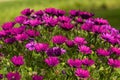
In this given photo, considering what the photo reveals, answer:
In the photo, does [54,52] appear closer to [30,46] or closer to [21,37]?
[30,46]

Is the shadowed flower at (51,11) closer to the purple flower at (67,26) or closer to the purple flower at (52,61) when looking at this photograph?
the purple flower at (67,26)

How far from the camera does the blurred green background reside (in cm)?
1827

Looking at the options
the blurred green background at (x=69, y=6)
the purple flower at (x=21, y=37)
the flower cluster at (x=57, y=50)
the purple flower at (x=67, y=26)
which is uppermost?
the purple flower at (x=67, y=26)

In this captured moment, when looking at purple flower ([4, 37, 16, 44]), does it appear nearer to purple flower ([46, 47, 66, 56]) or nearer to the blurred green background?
purple flower ([46, 47, 66, 56])

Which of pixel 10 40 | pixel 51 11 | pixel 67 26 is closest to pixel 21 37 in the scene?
pixel 10 40

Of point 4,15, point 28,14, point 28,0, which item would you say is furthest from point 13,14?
point 28,14

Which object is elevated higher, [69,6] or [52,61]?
[52,61]

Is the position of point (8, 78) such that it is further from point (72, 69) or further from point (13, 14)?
point (13, 14)

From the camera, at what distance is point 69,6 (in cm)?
2067

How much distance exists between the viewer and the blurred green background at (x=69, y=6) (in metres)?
18.3

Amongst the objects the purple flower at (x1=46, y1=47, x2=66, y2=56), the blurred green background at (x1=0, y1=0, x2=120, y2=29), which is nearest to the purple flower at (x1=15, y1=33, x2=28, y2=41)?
the purple flower at (x1=46, y1=47, x2=66, y2=56)

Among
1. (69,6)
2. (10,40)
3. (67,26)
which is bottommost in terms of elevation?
(69,6)

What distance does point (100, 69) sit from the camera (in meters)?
4.94

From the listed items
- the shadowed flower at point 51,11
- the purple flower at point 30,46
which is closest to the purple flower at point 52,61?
the purple flower at point 30,46
